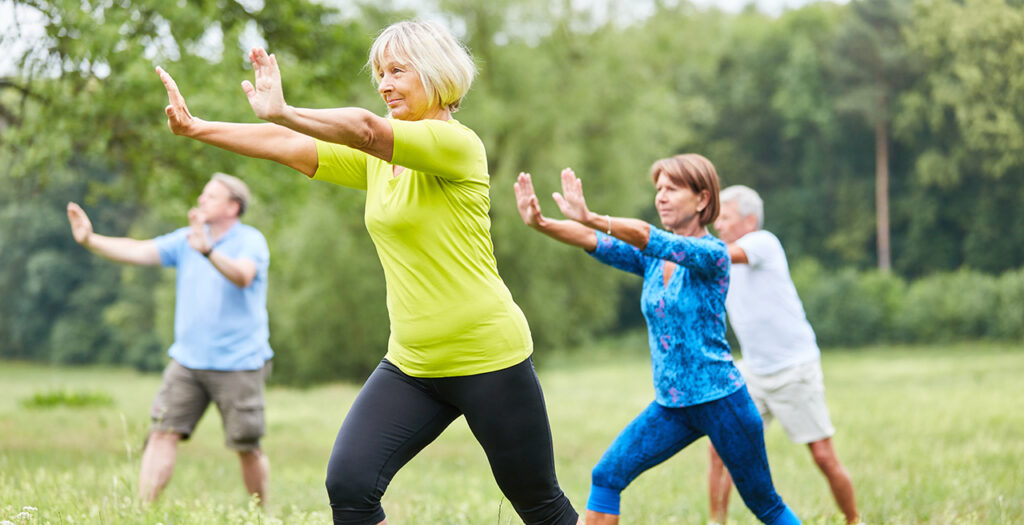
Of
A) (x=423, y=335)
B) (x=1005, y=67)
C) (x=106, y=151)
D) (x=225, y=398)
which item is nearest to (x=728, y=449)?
(x=423, y=335)

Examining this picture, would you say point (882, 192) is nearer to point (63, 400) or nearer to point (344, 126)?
point (63, 400)

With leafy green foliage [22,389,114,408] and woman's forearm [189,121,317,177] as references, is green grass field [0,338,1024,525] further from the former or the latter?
woman's forearm [189,121,317,177]

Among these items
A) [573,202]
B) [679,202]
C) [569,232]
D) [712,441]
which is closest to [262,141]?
[573,202]

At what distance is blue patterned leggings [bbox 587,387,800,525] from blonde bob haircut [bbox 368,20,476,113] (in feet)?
6.32

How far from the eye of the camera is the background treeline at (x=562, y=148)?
1051cm

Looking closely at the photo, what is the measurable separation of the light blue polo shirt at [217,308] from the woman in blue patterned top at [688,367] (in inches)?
102

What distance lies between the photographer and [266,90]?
276 cm

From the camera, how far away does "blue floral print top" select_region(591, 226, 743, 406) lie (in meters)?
4.44

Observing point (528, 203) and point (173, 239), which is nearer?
point (528, 203)

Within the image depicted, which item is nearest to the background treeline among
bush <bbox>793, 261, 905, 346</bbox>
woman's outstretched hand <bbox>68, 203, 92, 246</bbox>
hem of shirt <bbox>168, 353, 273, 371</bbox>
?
bush <bbox>793, 261, 905, 346</bbox>

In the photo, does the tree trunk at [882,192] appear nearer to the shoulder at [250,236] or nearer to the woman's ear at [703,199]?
the shoulder at [250,236]

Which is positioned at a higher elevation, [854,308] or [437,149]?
[437,149]

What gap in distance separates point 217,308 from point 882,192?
1825 inches

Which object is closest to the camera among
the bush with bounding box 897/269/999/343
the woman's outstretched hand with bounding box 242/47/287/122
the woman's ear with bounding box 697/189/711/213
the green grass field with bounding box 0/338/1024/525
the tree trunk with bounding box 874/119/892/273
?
the woman's outstretched hand with bounding box 242/47/287/122
